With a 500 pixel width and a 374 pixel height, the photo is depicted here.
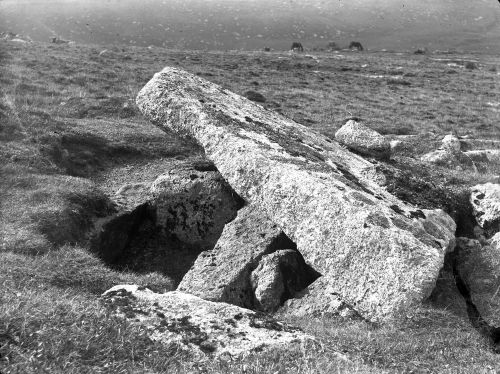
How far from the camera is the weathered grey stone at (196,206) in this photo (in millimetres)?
13633

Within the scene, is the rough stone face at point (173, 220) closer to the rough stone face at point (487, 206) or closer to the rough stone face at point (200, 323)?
the rough stone face at point (200, 323)

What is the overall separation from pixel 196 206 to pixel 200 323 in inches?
245

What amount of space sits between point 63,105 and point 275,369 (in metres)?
21.4

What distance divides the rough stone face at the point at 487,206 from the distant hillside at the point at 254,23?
82581mm

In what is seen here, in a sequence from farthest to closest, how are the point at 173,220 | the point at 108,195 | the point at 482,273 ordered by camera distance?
the point at 108,195
the point at 173,220
the point at 482,273

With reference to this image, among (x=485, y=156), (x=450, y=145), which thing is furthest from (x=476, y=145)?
(x=450, y=145)

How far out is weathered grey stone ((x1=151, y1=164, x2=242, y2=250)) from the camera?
13.6 metres

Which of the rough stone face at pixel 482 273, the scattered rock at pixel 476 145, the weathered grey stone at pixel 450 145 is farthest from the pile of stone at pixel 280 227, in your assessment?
the scattered rock at pixel 476 145

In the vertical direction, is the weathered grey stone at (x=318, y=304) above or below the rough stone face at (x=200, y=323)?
below

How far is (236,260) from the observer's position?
36.8 ft

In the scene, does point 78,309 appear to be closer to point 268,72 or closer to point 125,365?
point 125,365

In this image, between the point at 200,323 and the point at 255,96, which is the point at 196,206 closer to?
the point at 200,323

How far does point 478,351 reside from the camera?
8.18 meters

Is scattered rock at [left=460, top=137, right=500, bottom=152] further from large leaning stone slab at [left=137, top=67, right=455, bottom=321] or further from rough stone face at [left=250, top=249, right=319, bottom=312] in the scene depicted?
rough stone face at [left=250, top=249, right=319, bottom=312]
